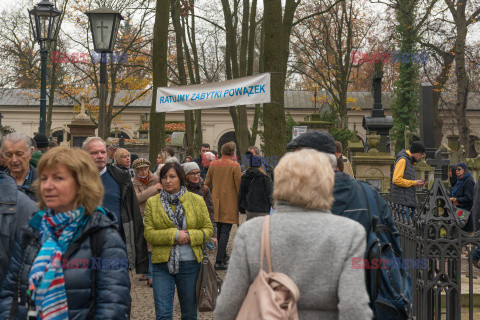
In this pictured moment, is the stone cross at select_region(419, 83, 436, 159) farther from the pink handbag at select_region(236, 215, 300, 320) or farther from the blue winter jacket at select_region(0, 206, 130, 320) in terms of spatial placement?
the blue winter jacket at select_region(0, 206, 130, 320)

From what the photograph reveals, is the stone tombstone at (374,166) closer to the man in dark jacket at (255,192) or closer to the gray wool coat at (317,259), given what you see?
the man in dark jacket at (255,192)

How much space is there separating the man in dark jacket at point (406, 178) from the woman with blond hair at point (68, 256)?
706cm

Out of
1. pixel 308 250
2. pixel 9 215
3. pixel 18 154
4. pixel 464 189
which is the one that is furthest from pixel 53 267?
pixel 464 189

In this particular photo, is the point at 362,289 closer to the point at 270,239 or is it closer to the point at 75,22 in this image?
the point at 270,239

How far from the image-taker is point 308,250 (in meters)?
2.64

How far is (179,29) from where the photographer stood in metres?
21.6

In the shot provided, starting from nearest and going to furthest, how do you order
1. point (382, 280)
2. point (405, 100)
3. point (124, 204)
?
point (382, 280) < point (124, 204) < point (405, 100)

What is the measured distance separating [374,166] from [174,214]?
37.0 feet

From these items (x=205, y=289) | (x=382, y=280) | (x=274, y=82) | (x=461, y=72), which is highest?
(x=461, y=72)

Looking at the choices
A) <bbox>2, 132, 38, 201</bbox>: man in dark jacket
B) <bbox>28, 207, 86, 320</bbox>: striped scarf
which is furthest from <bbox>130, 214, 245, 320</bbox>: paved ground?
<bbox>28, 207, 86, 320</bbox>: striped scarf

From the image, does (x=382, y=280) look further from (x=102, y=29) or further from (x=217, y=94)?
(x=102, y=29)

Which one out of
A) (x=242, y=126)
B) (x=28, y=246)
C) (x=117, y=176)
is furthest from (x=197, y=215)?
(x=242, y=126)

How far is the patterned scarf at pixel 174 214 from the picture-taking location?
5207mm

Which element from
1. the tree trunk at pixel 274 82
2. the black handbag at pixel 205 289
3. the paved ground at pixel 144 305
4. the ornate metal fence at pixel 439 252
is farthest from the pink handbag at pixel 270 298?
the tree trunk at pixel 274 82
